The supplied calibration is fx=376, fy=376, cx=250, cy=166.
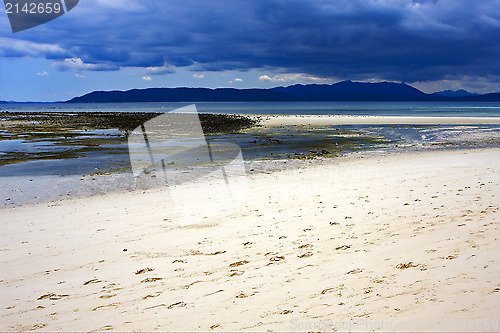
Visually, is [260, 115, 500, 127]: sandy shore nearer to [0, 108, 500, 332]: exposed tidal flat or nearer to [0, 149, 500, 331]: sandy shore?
[0, 108, 500, 332]: exposed tidal flat

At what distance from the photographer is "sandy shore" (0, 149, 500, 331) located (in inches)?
161

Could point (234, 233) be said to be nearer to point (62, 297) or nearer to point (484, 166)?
point (62, 297)

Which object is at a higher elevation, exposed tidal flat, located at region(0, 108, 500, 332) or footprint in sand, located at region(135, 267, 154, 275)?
exposed tidal flat, located at region(0, 108, 500, 332)

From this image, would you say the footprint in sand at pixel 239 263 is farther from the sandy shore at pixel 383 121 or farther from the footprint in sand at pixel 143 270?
the sandy shore at pixel 383 121

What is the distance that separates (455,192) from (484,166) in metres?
5.13

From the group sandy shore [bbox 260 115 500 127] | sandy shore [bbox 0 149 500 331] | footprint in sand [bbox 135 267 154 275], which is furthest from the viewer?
sandy shore [bbox 260 115 500 127]

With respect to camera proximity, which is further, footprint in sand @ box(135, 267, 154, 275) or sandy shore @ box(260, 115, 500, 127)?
sandy shore @ box(260, 115, 500, 127)

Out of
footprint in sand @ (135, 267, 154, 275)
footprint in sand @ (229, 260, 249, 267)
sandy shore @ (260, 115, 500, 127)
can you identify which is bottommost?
footprint in sand @ (135, 267, 154, 275)

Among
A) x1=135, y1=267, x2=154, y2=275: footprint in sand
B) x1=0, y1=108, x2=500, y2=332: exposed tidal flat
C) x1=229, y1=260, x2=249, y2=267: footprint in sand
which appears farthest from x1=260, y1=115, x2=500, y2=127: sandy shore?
x1=135, y1=267, x2=154, y2=275: footprint in sand

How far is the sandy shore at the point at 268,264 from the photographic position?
4082 mm

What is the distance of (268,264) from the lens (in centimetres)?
558

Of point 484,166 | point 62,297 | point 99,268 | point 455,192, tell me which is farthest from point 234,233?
point 484,166

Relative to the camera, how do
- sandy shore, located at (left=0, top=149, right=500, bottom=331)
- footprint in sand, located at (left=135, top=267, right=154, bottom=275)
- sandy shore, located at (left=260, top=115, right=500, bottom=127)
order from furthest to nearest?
sandy shore, located at (left=260, top=115, right=500, bottom=127), footprint in sand, located at (left=135, top=267, right=154, bottom=275), sandy shore, located at (left=0, top=149, right=500, bottom=331)

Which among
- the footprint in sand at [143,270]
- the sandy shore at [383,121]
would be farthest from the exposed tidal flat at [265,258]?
the sandy shore at [383,121]
